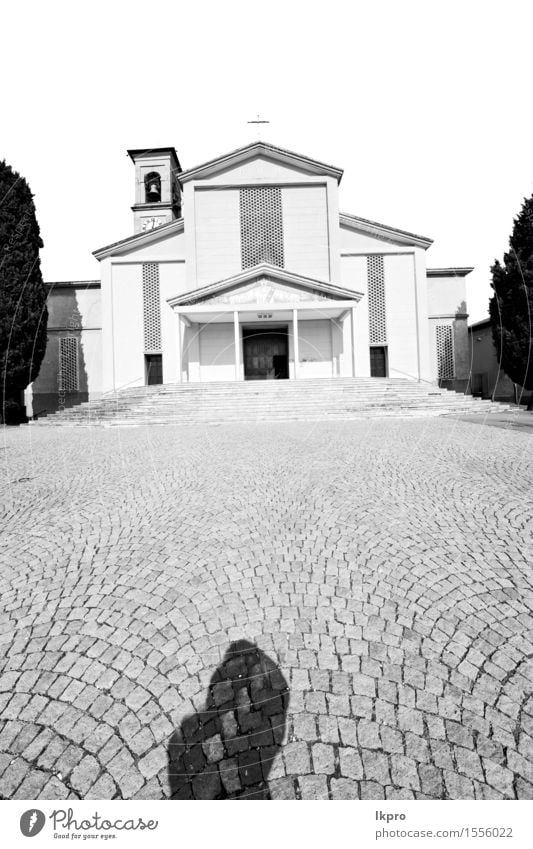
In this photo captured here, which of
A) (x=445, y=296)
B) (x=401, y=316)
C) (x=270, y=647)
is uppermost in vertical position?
(x=445, y=296)

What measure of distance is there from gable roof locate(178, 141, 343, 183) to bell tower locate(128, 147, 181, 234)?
8378 millimetres

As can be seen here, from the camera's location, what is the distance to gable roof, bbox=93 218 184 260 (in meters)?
25.0

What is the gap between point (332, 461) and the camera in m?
7.25

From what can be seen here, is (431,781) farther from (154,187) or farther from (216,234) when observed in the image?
(154,187)

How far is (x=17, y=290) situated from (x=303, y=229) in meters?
14.7

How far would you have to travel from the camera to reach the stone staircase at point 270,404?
15398 mm

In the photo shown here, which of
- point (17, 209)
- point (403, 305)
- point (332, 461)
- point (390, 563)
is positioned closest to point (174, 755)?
point (390, 563)

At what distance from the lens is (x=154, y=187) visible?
109ft

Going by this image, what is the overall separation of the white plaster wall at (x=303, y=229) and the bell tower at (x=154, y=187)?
11.2m

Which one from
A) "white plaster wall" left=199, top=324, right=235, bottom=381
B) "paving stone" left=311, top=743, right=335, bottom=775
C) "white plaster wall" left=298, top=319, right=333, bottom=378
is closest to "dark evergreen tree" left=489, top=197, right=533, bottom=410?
"white plaster wall" left=298, top=319, right=333, bottom=378

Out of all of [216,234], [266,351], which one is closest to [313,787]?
[266,351]

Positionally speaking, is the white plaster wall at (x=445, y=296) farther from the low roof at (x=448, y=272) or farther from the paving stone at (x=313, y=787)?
the paving stone at (x=313, y=787)

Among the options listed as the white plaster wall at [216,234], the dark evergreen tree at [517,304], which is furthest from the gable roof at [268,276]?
the dark evergreen tree at [517,304]

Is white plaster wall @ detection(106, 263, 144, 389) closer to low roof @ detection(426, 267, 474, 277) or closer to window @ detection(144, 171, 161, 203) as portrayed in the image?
window @ detection(144, 171, 161, 203)
